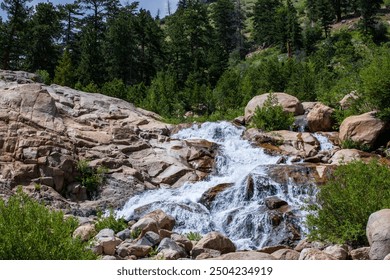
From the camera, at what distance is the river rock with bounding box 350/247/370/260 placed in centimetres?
826

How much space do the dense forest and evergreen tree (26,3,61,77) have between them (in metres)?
0.11

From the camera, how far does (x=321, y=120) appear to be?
73.5 feet

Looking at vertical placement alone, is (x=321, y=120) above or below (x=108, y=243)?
above

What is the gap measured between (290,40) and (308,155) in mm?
43532

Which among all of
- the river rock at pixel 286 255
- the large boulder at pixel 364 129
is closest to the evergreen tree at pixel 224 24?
the large boulder at pixel 364 129

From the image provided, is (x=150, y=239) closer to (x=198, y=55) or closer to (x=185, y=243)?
(x=185, y=243)

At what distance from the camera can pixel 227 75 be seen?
38.5m

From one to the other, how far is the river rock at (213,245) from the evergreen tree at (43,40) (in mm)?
39381

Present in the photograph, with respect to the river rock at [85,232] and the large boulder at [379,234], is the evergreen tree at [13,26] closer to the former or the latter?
the river rock at [85,232]

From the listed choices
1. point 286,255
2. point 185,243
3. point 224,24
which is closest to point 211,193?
point 185,243

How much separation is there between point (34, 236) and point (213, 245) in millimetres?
5063

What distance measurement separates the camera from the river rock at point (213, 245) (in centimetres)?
974
